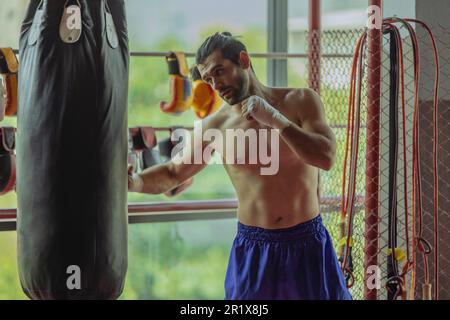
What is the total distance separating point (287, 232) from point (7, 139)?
44.9 inches

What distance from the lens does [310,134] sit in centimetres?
247

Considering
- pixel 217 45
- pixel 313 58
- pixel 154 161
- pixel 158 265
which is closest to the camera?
pixel 217 45

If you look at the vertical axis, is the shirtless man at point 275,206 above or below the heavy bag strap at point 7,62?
below

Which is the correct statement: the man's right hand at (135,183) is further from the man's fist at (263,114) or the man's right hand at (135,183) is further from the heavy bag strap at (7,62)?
the heavy bag strap at (7,62)

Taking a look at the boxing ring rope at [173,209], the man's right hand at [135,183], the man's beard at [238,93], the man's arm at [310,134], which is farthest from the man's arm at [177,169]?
the boxing ring rope at [173,209]

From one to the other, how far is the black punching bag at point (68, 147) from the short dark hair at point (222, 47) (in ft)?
1.36

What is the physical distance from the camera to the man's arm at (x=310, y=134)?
2426 millimetres

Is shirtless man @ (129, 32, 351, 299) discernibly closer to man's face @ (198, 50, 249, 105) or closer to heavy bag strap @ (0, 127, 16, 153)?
man's face @ (198, 50, 249, 105)

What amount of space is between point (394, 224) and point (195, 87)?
3.89 ft

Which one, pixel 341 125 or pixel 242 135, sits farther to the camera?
pixel 341 125

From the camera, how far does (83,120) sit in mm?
2199
